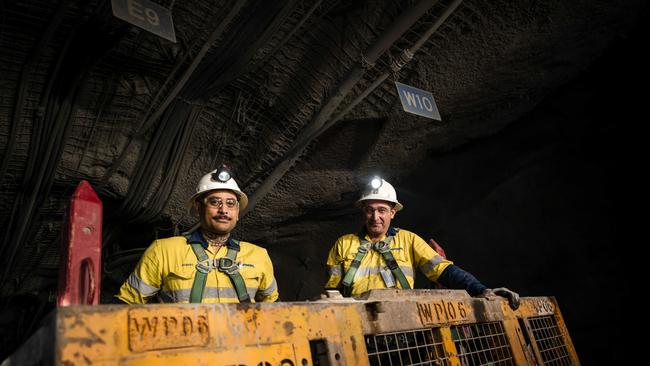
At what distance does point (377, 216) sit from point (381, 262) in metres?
0.36

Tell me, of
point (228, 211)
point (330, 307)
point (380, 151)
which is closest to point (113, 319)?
point (330, 307)

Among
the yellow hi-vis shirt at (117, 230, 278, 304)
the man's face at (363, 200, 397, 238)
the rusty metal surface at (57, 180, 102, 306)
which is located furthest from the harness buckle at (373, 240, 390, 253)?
the rusty metal surface at (57, 180, 102, 306)

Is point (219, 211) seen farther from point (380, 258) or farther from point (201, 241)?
point (380, 258)

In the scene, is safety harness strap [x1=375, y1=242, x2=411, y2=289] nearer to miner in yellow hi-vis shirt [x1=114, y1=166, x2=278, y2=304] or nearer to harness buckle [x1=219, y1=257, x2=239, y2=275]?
miner in yellow hi-vis shirt [x1=114, y1=166, x2=278, y2=304]

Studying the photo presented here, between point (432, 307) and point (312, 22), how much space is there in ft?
9.41

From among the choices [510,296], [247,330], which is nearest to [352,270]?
[510,296]

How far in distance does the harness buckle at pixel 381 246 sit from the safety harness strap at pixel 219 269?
113cm

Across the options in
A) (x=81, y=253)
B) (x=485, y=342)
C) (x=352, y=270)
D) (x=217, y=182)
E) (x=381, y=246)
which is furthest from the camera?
(x=381, y=246)

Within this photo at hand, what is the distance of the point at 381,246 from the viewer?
2.93m

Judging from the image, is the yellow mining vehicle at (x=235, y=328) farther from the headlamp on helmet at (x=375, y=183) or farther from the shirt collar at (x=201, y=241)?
the headlamp on helmet at (x=375, y=183)

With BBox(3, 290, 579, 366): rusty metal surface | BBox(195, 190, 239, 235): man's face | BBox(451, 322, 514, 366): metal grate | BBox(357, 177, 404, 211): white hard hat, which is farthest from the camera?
BBox(357, 177, 404, 211): white hard hat

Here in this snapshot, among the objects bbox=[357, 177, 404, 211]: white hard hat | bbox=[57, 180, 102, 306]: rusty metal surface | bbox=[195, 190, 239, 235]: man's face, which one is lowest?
bbox=[57, 180, 102, 306]: rusty metal surface

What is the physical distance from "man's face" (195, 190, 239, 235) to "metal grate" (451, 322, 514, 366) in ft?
4.36

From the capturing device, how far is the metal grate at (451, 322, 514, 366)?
155cm
